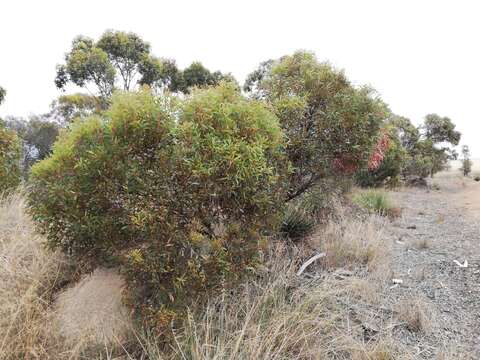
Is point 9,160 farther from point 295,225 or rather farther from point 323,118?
point 323,118

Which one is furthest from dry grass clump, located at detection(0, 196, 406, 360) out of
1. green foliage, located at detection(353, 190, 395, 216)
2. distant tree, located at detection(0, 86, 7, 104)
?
distant tree, located at detection(0, 86, 7, 104)

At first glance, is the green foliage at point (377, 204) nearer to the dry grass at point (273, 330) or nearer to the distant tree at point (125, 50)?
the dry grass at point (273, 330)

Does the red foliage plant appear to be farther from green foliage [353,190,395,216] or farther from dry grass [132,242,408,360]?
green foliage [353,190,395,216]

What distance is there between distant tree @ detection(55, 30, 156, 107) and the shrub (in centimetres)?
1565

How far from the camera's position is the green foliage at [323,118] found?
4.56m

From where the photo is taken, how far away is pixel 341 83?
481 cm

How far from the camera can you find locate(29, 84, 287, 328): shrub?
270 centimetres

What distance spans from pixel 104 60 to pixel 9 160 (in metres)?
12.5

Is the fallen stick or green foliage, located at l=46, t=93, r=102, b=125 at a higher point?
green foliage, located at l=46, t=93, r=102, b=125

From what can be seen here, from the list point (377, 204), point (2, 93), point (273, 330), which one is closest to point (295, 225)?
point (273, 330)

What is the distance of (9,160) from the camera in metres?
6.45

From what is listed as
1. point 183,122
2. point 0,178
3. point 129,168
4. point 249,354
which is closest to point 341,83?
point 183,122

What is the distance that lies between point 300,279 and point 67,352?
2.55m

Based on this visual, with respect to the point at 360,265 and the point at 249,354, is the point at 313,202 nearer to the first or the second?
the point at 360,265
